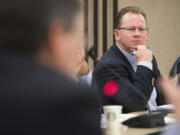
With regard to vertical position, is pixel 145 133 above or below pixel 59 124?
below

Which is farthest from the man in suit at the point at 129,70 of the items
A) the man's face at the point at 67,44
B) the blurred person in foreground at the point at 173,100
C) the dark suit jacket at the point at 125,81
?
the man's face at the point at 67,44

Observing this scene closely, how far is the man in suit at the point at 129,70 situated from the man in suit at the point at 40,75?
1.35m

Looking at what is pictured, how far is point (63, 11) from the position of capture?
617 millimetres

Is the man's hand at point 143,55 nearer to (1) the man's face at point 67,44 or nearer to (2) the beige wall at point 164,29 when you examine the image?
(1) the man's face at point 67,44

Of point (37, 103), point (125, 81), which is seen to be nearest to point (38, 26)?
point (37, 103)

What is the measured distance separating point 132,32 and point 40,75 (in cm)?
212

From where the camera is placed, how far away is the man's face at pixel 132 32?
8.60 ft

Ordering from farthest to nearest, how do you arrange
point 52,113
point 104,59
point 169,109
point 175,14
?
point 175,14 < point 104,59 < point 169,109 < point 52,113

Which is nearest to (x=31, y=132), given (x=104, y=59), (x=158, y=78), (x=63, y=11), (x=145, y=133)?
(x=63, y=11)

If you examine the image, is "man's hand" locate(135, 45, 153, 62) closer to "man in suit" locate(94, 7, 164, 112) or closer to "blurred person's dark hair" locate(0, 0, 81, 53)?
"man in suit" locate(94, 7, 164, 112)

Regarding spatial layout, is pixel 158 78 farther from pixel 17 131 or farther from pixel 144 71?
pixel 17 131

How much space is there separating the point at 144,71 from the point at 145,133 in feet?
3.01

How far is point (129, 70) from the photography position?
242cm

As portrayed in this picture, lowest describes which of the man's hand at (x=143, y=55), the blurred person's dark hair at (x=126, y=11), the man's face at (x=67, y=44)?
the man's hand at (x=143, y=55)
